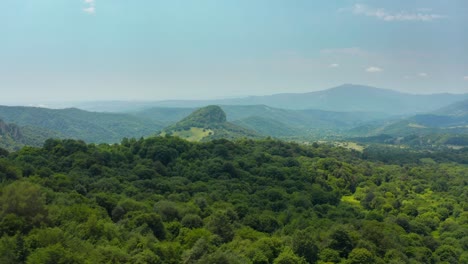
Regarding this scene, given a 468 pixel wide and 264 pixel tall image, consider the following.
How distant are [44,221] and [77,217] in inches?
152

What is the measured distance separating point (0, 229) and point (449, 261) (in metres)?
50.5

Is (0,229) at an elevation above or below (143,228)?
above

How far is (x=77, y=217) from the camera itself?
101 ft

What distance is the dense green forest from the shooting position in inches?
1049

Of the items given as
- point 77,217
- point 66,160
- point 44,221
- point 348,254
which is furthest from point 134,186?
point 348,254

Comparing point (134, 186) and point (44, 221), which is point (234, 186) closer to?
point (134, 186)

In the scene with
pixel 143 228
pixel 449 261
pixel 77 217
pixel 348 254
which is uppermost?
pixel 77 217

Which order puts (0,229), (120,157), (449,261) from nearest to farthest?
(0,229) < (449,261) < (120,157)

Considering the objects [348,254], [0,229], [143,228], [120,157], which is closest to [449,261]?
[348,254]

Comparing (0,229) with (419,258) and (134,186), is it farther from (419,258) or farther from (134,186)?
(419,258)

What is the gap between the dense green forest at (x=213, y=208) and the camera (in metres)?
26.7

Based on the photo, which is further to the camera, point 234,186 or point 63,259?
point 234,186

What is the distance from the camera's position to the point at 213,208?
4819 centimetres

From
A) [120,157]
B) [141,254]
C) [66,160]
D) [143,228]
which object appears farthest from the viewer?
[120,157]
